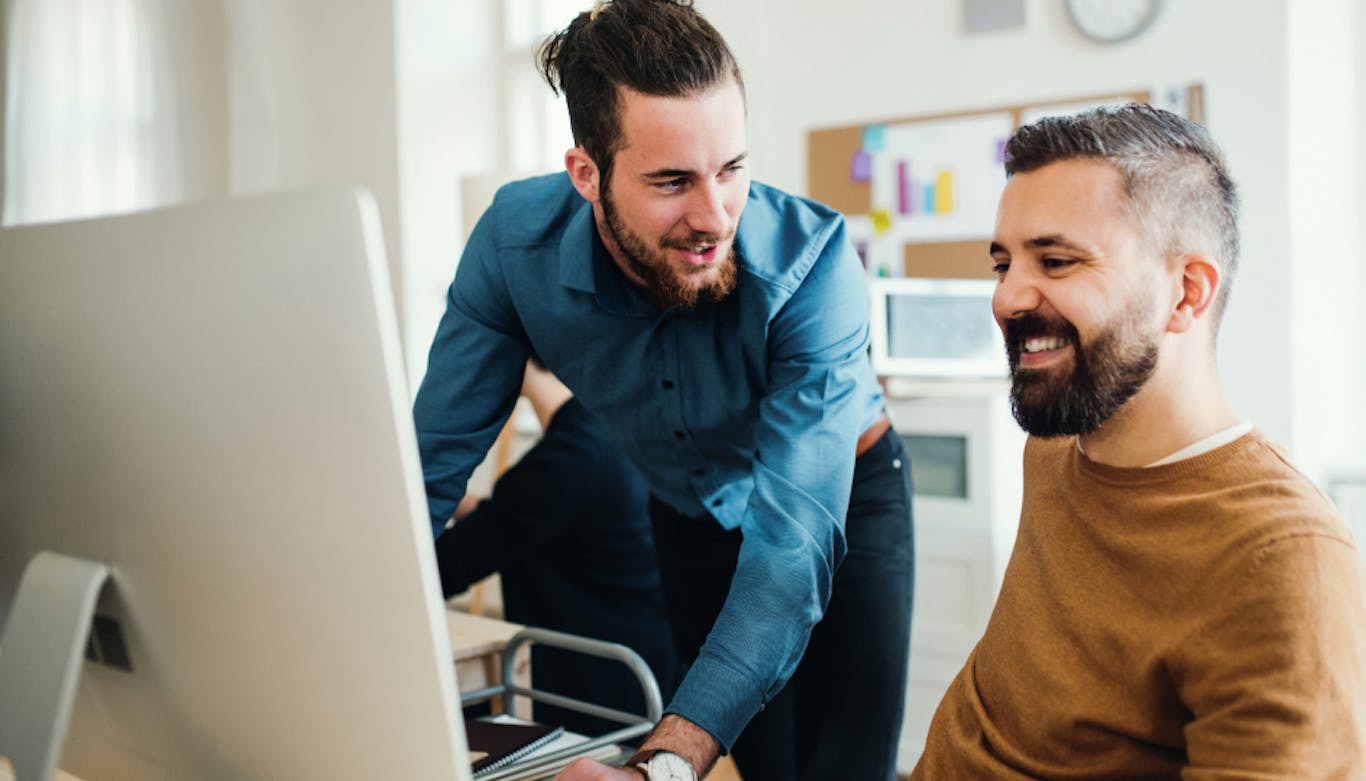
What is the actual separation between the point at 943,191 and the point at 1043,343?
2.87m

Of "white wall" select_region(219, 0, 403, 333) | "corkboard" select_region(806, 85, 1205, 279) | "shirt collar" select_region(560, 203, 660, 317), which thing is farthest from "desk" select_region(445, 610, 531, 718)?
"white wall" select_region(219, 0, 403, 333)

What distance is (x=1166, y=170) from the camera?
41.3 inches

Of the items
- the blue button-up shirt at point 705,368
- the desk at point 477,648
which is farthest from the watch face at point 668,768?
the desk at point 477,648

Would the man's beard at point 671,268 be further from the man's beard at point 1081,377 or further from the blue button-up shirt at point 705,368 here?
the man's beard at point 1081,377

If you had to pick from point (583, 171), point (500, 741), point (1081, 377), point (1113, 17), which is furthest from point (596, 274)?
point (1113, 17)

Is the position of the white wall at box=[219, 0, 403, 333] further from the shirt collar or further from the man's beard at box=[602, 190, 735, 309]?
the man's beard at box=[602, 190, 735, 309]

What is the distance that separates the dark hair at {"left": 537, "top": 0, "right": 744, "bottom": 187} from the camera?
1322 millimetres

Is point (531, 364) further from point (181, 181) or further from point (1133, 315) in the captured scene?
point (181, 181)

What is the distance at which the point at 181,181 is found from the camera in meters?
5.68

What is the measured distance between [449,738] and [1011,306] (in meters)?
0.64

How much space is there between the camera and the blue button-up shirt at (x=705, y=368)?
1.29 m

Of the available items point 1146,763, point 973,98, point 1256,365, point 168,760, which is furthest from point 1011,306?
point 973,98

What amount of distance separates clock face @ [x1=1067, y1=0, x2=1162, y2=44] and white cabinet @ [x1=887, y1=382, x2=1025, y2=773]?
1.10 metres

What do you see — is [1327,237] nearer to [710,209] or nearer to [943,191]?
[943,191]
